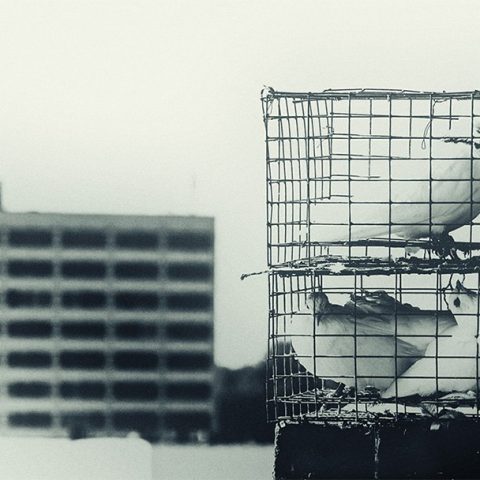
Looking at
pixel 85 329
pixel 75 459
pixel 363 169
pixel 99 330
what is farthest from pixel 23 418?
pixel 85 329

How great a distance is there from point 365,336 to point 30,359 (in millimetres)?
25036

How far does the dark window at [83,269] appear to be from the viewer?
80.2 ft

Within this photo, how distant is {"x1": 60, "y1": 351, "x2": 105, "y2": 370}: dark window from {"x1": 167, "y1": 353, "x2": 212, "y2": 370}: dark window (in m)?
2.72

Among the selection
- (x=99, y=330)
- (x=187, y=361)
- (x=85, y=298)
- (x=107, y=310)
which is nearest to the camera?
(x=107, y=310)

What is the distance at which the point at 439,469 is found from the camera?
1225 millimetres

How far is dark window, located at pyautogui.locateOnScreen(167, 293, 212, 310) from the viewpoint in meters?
23.2

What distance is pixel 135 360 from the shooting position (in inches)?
890

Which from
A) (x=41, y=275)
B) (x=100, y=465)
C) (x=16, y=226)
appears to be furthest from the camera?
(x=16, y=226)

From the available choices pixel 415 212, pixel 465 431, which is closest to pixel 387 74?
pixel 415 212

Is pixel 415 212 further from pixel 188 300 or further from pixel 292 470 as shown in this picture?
pixel 188 300

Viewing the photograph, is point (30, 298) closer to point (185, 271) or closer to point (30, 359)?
point (30, 359)

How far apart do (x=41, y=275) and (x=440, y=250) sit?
23.7 m

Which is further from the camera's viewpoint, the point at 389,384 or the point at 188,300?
the point at 188,300

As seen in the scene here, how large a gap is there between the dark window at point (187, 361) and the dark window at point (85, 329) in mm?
2278
